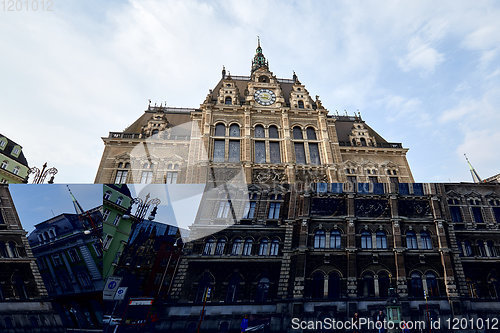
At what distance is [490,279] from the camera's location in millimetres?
19000

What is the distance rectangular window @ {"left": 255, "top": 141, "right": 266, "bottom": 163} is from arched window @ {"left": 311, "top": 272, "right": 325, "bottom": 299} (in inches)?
519

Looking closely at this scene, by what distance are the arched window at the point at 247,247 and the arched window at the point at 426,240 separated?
1140cm

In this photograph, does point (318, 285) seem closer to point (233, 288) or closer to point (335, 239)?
point (335, 239)

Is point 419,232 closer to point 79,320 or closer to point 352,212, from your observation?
point 352,212

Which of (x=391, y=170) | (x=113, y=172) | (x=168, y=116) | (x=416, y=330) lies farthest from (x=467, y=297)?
(x=168, y=116)

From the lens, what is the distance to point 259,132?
101 ft

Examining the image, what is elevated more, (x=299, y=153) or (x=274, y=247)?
(x=299, y=153)

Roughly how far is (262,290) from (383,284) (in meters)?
7.49

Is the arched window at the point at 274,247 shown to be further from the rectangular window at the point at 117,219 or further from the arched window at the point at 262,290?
the rectangular window at the point at 117,219

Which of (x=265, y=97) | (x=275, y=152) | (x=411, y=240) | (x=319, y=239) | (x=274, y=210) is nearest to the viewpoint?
(x=319, y=239)

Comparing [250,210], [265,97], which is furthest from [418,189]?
[265,97]

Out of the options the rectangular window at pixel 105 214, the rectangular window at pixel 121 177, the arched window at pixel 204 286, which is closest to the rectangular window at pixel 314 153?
the arched window at pixel 204 286

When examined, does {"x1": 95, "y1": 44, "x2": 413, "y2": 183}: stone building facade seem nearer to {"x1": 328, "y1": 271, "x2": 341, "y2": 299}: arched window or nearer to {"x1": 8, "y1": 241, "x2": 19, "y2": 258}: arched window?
{"x1": 328, "y1": 271, "x2": 341, "y2": 299}: arched window

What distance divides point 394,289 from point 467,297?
14.9ft
